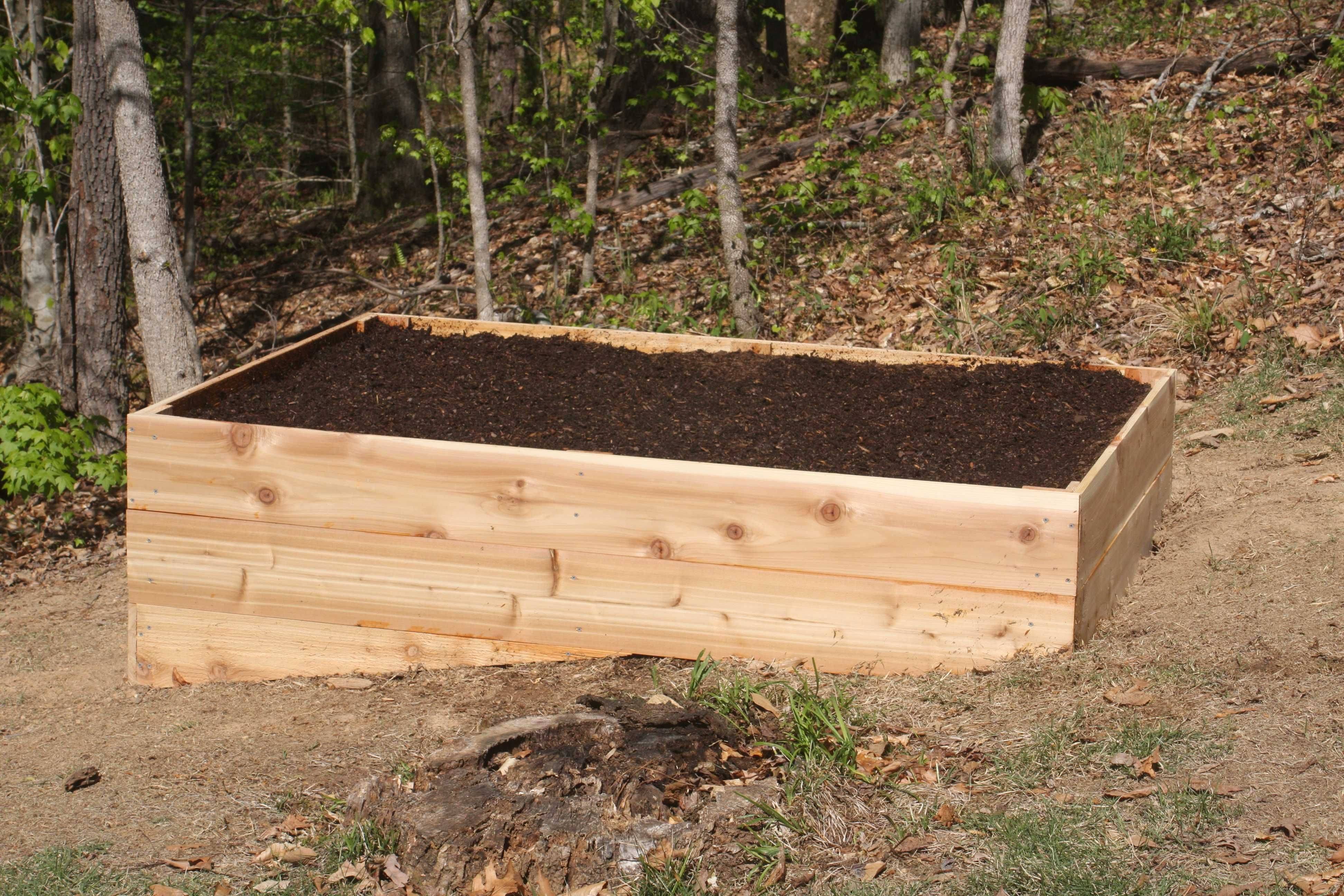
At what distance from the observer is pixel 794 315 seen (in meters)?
7.57

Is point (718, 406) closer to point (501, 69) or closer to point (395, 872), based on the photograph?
point (395, 872)

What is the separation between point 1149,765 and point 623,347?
10.7 ft

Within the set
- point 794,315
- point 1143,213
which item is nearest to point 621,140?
point 794,315

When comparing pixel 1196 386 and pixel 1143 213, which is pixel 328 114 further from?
pixel 1196 386

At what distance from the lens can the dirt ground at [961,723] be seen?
8.38 feet

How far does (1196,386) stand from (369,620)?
4.74 meters

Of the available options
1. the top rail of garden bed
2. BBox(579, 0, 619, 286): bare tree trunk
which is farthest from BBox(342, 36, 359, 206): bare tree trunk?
the top rail of garden bed

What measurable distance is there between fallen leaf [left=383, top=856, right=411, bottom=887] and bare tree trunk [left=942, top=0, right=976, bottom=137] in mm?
7356

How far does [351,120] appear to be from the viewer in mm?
12344

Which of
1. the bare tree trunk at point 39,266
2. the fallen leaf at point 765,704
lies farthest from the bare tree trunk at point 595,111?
the fallen leaf at point 765,704

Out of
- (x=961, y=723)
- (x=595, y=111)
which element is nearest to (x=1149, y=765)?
(x=961, y=723)

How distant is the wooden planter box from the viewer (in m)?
3.25

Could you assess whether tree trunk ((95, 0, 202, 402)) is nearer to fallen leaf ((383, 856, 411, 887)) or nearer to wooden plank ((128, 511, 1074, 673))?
wooden plank ((128, 511, 1074, 673))

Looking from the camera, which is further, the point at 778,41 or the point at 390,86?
the point at 778,41
